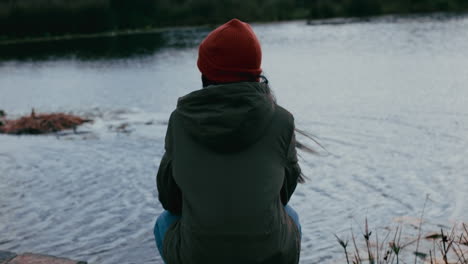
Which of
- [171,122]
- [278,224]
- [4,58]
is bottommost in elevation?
[4,58]

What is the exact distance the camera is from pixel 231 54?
2049 mm

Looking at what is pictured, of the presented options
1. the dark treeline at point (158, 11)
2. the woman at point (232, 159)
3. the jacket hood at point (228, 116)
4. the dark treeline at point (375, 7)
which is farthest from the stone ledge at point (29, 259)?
the dark treeline at point (375, 7)

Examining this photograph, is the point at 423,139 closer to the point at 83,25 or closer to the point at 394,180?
the point at 394,180

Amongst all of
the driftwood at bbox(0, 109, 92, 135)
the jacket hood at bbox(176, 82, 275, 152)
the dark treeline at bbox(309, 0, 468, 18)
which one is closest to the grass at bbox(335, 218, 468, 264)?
the jacket hood at bbox(176, 82, 275, 152)

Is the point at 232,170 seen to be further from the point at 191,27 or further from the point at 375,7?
the point at 375,7

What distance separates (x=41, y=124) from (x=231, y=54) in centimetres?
731

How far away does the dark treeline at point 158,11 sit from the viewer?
1289 inches

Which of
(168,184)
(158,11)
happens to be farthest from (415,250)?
(158,11)

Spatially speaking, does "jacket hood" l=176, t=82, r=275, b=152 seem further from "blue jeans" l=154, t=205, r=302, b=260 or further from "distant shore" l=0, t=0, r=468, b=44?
"distant shore" l=0, t=0, r=468, b=44

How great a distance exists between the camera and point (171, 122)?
2.10 meters

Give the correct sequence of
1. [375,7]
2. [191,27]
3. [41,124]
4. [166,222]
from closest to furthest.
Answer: [166,222], [41,124], [375,7], [191,27]

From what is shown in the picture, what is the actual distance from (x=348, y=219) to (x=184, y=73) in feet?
37.1

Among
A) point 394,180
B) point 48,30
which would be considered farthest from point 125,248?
point 48,30

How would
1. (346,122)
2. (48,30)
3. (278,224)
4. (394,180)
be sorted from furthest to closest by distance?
1. (48,30)
2. (346,122)
3. (394,180)
4. (278,224)
